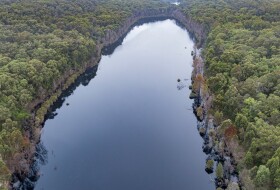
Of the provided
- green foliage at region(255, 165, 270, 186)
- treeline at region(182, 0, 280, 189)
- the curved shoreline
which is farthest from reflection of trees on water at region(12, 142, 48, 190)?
green foliage at region(255, 165, 270, 186)

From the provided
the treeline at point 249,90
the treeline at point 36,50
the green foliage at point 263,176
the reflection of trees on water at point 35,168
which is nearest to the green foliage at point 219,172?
the treeline at point 249,90

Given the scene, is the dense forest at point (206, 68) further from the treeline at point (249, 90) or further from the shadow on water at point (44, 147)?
the shadow on water at point (44, 147)

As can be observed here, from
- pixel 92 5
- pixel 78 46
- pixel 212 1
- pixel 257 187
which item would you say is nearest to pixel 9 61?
pixel 78 46

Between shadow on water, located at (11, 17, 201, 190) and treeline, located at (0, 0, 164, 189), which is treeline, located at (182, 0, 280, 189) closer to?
shadow on water, located at (11, 17, 201, 190)

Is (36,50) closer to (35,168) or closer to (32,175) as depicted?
(35,168)

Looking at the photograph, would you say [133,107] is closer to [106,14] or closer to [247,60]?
[247,60]
